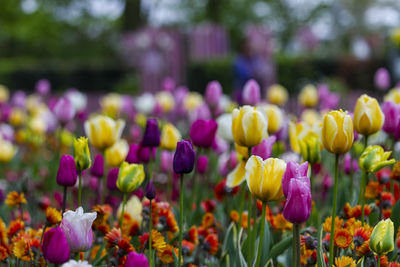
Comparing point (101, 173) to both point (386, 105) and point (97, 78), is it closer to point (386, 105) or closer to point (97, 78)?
point (386, 105)

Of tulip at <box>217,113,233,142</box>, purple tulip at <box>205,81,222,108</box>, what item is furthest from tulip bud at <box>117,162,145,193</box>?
purple tulip at <box>205,81,222,108</box>

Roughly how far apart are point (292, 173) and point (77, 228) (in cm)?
47

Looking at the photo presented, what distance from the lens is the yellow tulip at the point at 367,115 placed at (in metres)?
1.51

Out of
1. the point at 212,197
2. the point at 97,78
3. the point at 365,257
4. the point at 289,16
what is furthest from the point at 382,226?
the point at 289,16

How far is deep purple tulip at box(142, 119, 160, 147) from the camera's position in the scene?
163 cm

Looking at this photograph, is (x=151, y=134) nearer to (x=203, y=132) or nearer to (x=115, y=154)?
(x=203, y=132)

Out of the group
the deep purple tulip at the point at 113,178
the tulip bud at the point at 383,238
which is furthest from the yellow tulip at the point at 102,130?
the tulip bud at the point at 383,238

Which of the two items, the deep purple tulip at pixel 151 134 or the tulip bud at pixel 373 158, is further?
the deep purple tulip at pixel 151 134

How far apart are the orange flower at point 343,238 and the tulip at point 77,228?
0.60 m

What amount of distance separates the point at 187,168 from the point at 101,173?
616 mm

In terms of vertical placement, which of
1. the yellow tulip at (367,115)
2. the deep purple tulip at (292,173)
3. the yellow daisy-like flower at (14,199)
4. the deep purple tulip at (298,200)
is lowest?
the yellow daisy-like flower at (14,199)

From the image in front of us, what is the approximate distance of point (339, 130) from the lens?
4.19ft

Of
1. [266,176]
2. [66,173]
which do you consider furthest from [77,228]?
[266,176]

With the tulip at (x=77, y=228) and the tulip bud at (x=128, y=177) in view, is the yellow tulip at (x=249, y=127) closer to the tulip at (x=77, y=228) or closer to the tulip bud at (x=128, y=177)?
the tulip bud at (x=128, y=177)
